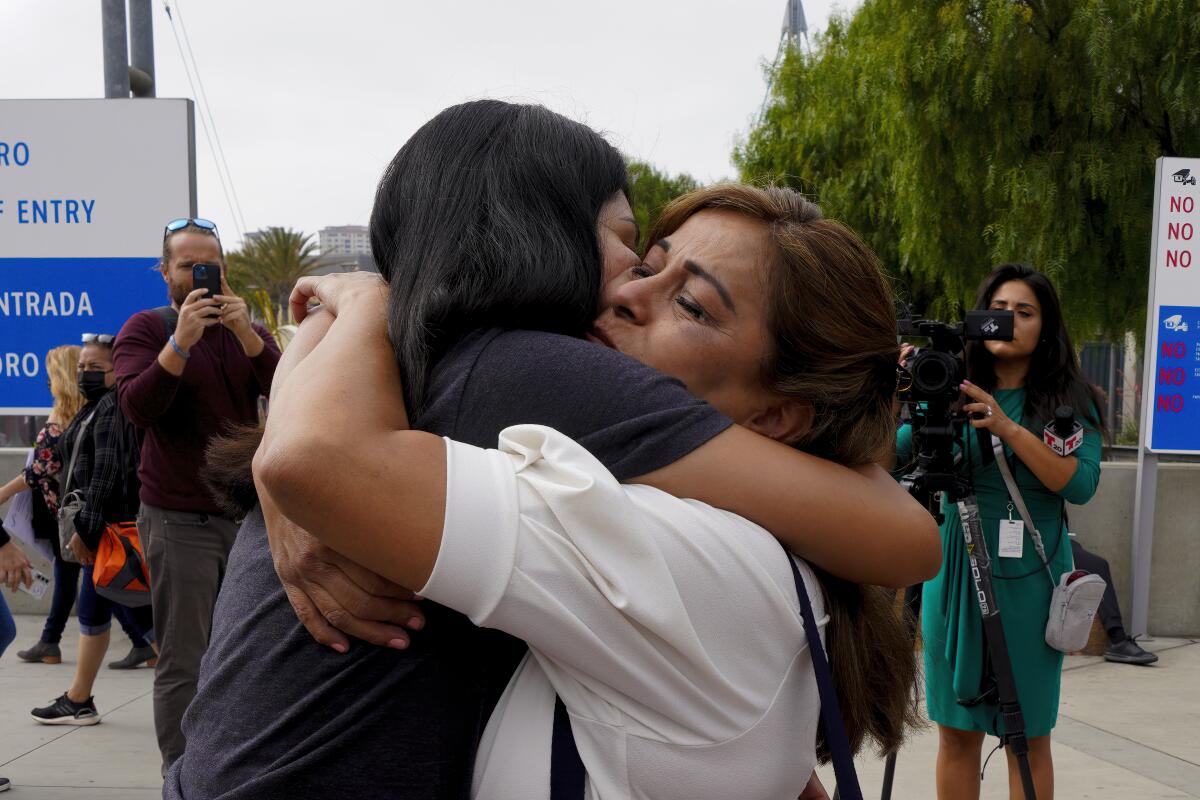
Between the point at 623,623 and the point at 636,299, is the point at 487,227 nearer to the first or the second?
the point at 636,299

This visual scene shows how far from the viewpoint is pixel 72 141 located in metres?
7.57

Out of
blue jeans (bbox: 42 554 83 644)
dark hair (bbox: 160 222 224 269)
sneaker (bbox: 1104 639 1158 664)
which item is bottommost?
sneaker (bbox: 1104 639 1158 664)

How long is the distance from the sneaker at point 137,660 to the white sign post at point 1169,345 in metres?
6.23

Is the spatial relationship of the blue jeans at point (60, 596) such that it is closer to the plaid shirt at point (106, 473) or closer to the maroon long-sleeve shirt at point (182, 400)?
the plaid shirt at point (106, 473)

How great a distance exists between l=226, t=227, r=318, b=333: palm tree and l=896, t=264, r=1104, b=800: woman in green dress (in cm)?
3806

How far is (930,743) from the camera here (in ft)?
18.1

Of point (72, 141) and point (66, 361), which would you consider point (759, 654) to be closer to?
point (66, 361)

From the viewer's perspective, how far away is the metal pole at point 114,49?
7805mm

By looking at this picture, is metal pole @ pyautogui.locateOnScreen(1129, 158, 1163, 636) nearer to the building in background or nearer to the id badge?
the id badge

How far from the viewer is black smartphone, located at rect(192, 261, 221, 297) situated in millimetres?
4539

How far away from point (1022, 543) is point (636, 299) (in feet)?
9.96

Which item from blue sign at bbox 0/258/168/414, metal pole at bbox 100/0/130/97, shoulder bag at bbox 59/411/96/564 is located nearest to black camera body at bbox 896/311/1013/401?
shoulder bag at bbox 59/411/96/564

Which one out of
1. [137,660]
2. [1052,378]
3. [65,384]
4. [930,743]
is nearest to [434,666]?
[1052,378]

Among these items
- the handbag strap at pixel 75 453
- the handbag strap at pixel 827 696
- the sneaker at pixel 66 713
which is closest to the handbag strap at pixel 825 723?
the handbag strap at pixel 827 696
